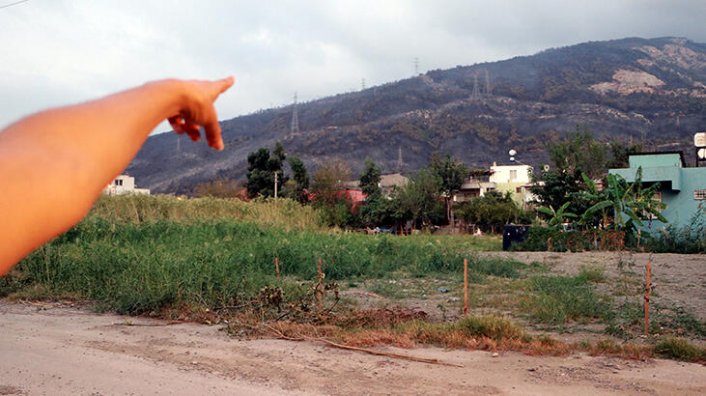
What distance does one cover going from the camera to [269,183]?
5072 cm

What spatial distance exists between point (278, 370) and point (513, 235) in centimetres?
2327

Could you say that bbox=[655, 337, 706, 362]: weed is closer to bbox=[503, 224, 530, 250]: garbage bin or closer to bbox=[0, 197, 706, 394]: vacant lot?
bbox=[0, 197, 706, 394]: vacant lot

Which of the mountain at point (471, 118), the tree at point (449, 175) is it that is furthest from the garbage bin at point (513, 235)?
the mountain at point (471, 118)

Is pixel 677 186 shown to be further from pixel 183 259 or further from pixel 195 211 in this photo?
pixel 183 259

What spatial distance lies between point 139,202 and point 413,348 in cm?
1820

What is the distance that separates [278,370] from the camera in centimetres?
701

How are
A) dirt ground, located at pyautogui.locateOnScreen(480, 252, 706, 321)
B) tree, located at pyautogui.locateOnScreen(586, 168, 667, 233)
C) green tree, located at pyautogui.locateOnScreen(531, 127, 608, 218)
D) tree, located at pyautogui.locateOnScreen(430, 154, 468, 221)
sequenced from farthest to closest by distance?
tree, located at pyautogui.locateOnScreen(430, 154, 468, 221) → green tree, located at pyautogui.locateOnScreen(531, 127, 608, 218) → tree, located at pyautogui.locateOnScreen(586, 168, 667, 233) → dirt ground, located at pyautogui.locateOnScreen(480, 252, 706, 321)

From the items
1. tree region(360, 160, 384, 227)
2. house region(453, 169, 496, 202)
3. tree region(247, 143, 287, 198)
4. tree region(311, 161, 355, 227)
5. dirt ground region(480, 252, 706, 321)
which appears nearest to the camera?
dirt ground region(480, 252, 706, 321)

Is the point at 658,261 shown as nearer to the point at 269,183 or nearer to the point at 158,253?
the point at 158,253

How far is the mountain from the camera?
112 m

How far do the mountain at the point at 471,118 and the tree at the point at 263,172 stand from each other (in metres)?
51.8

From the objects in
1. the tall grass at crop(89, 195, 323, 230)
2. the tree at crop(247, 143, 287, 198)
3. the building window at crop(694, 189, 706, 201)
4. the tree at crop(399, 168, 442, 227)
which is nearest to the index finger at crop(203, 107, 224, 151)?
the tall grass at crop(89, 195, 323, 230)

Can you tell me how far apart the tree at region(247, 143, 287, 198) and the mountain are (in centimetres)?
5184

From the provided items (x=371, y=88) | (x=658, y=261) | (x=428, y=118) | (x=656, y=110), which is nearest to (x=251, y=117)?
(x=371, y=88)
